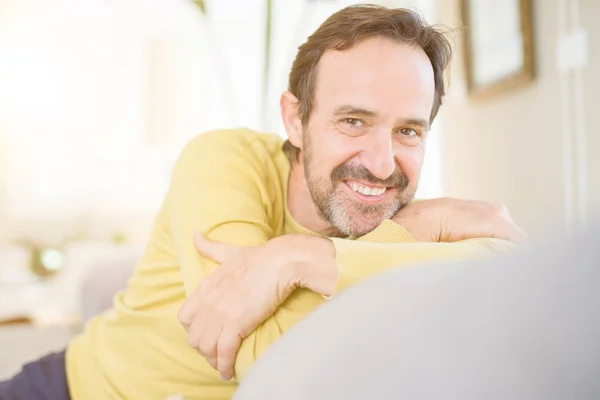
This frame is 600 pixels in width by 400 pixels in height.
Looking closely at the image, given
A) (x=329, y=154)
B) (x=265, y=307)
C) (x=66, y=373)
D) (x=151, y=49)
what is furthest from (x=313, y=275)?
(x=151, y=49)

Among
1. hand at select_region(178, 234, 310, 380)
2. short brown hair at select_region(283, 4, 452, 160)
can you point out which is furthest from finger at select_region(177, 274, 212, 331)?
short brown hair at select_region(283, 4, 452, 160)

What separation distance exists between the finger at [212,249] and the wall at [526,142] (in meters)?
1.54

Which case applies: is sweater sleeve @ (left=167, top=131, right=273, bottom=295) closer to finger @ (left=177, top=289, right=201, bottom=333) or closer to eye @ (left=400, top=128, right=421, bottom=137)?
finger @ (left=177, top=289, right=201, bottom=333)

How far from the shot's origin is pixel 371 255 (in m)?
0.65

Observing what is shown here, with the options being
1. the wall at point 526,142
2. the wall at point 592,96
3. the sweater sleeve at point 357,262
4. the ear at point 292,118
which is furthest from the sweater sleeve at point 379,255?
the wall at point 592,96

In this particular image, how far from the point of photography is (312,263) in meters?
0.69

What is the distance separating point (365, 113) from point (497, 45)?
2173 millimetres

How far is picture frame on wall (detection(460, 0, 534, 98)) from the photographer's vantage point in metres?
2.56

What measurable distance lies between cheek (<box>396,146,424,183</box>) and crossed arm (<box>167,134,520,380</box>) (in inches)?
6.2

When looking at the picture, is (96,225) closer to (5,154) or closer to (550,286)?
(5,154)

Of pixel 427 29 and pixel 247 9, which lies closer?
pixel 427 29

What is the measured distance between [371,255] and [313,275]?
75mm

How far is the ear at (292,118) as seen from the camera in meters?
1.17

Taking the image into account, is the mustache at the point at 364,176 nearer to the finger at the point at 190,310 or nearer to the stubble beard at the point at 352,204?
the stubble beard at the point at 352,204
